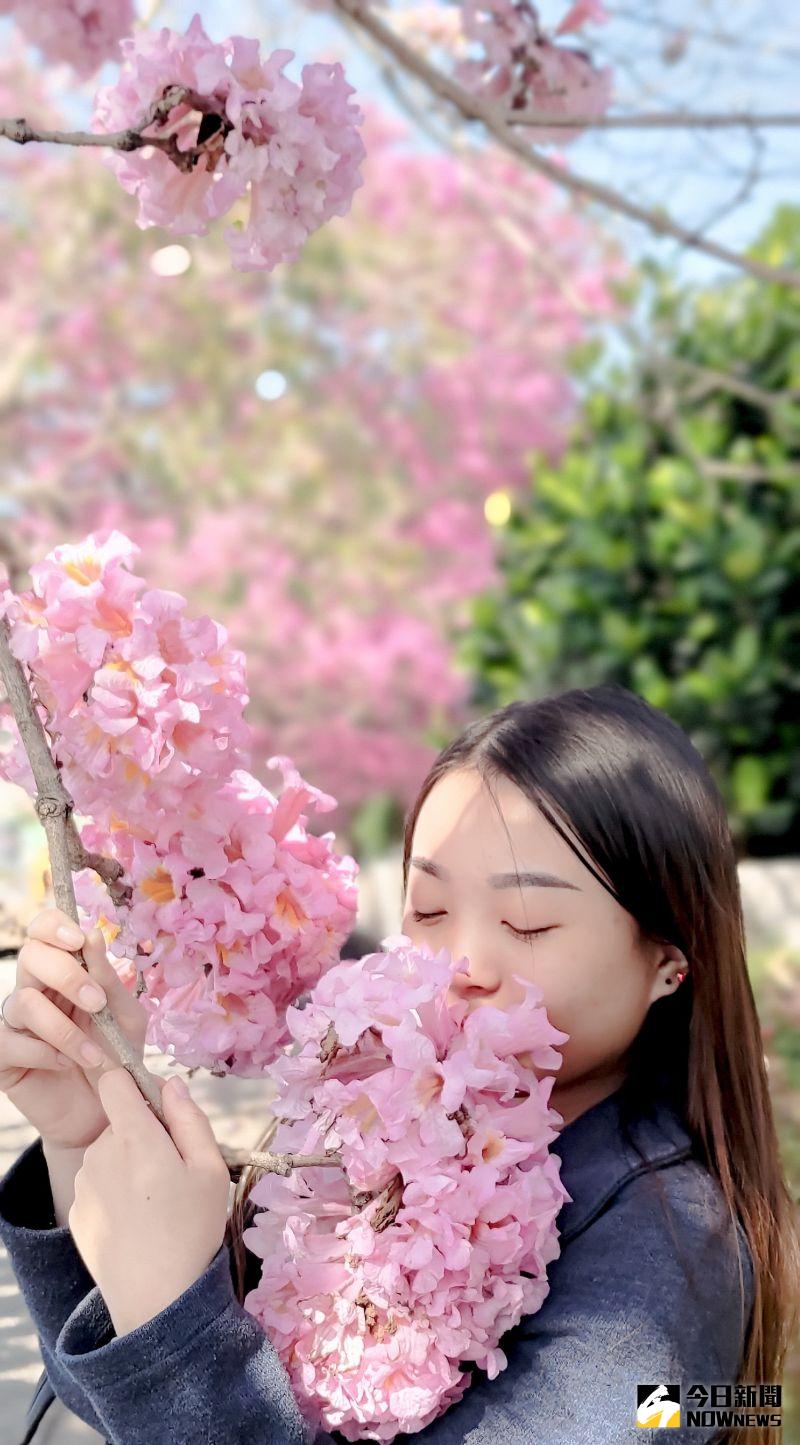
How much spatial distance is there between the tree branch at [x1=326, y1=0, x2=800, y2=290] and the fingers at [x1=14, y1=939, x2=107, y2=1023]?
91 centimetres

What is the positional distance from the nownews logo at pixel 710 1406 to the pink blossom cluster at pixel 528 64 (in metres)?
1.30

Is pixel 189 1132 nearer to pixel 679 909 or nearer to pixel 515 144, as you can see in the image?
pixel 679 909

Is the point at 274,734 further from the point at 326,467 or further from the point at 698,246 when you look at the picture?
the point at 698,246

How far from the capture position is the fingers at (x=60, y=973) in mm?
665

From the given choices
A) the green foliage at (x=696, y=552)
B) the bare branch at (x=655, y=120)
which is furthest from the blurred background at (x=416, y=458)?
the bare branch at (x=655, y=120)

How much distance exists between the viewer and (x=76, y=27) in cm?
150

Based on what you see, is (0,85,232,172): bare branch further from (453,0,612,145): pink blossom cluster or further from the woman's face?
(453,0,612,145): pink blossom cluster

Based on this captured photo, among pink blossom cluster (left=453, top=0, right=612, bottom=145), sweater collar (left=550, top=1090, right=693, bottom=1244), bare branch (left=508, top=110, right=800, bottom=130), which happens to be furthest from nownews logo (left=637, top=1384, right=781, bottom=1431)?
pink blossom cluster (left=453, top=0, right=612, bottom=145)

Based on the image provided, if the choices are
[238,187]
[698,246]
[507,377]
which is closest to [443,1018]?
[238,187]

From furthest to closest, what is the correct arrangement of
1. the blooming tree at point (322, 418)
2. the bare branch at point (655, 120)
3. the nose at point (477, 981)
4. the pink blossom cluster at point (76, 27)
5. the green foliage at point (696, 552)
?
A: the blooming tree at point (322, 418) → the green foliage at point (696, 552) → the pink blossom cluster at point (76, 27) → the bare branch at point (655, 120) → the nose at point (477, 981)

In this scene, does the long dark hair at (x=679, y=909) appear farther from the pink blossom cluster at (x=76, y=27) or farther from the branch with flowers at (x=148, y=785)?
the pink blossom cluster at (x=76, y=27)

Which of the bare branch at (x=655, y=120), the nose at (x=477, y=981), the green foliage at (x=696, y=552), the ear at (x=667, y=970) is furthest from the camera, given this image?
the green foliage at (x=696, y=552)

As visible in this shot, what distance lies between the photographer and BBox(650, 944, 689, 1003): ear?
0.96 meters

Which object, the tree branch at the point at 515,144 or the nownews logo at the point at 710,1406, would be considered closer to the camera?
the nownews logo at the point at 710,1406
